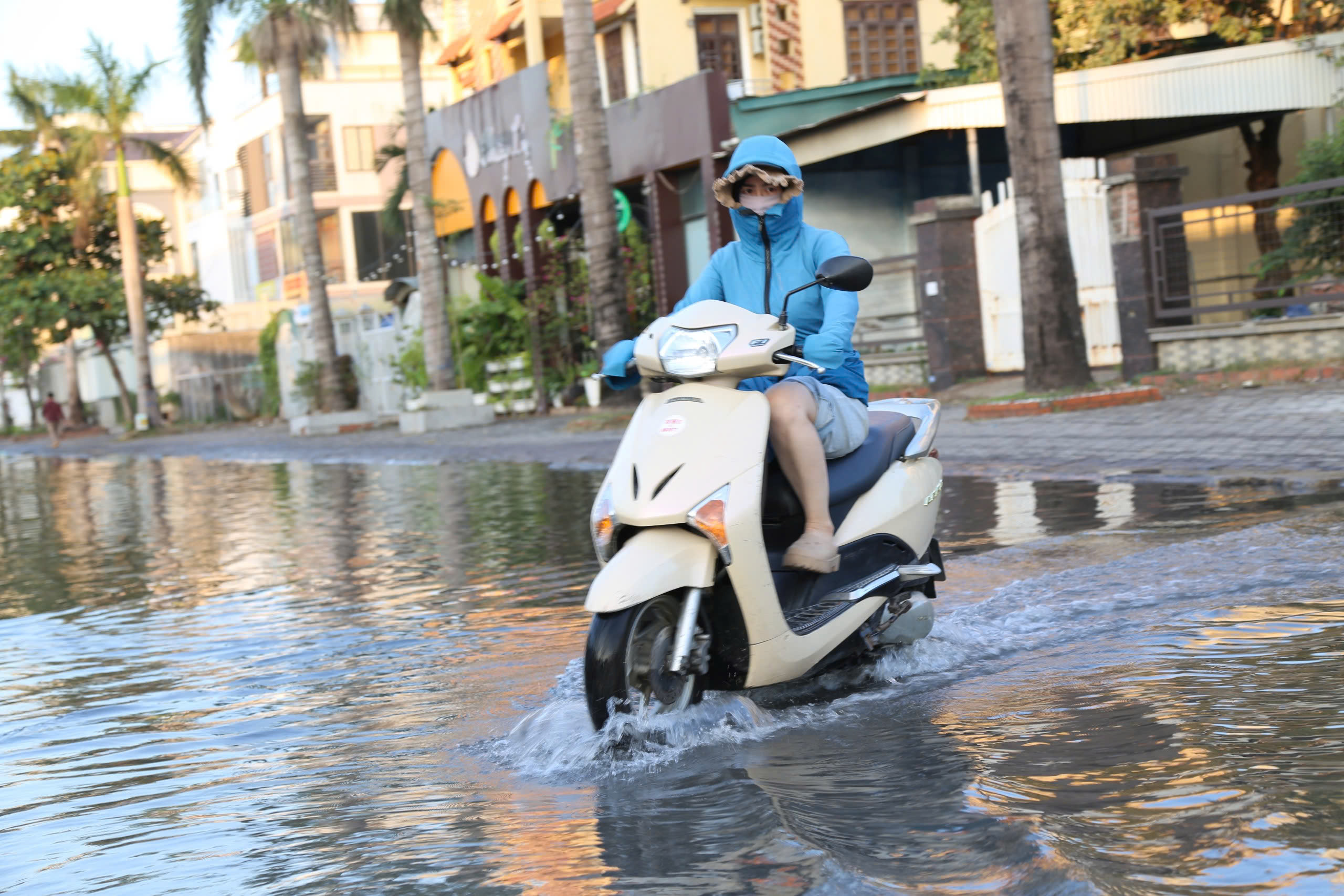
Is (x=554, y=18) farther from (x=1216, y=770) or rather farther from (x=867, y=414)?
(x=1216, y=770)

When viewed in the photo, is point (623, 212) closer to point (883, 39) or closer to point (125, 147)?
point (883, 39)

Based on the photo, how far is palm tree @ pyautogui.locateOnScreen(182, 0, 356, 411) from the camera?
98.1 ft

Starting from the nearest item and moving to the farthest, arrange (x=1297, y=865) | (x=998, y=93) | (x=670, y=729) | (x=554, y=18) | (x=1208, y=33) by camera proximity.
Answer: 1. (x=1297, y=865)
2. (x=670, y=729)
3. (x=998, y=93)
4. (x=1208, y=33)
5. (x=554, y=18)

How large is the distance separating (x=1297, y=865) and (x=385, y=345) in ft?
98.7

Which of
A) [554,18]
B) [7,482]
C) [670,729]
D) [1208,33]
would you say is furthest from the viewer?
[554,18]

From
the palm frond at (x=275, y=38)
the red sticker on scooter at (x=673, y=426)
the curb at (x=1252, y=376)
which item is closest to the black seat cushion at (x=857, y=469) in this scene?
the red sticker on scooter at (x=673, y=426)

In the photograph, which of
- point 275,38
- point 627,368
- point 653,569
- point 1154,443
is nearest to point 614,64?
point 275,38

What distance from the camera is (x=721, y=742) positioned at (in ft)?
14.0

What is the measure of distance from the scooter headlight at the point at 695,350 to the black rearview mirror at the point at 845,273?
13.4 inches

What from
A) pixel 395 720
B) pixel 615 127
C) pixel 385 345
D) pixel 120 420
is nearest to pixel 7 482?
pixel 385 345

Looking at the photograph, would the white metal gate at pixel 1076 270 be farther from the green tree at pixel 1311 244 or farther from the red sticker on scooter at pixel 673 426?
the red sticker on scooter at pixel 673 426

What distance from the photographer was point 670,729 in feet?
→ 13.7

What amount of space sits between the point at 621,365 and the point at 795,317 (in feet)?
2.12

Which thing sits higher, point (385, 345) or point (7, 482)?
point (385, 345)
